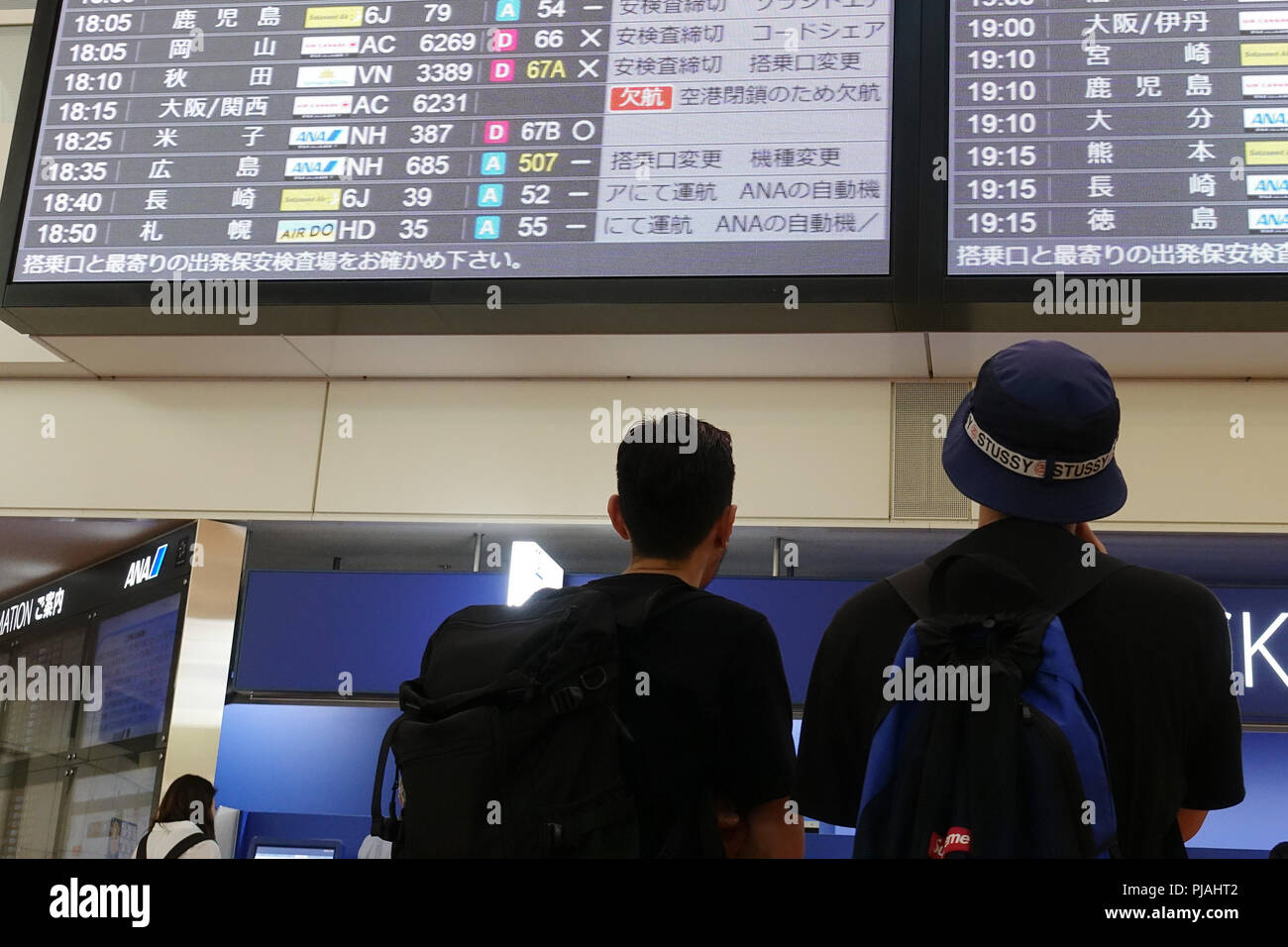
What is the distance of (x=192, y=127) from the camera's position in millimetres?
3213

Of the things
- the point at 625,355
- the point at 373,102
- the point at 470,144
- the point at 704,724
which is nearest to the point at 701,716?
the point at 704,724

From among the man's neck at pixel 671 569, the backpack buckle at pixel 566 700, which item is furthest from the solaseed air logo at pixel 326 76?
the backpack buckle at pixel 566 700

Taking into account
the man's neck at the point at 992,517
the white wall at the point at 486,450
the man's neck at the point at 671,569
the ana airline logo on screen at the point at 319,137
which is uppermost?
the ana airline logo on screen at the point at 319,137

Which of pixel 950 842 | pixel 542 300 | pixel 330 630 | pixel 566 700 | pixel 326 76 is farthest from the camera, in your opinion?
pixel 330 630

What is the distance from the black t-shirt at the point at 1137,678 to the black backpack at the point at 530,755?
0.77ft

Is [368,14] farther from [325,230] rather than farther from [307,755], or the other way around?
[307,755]

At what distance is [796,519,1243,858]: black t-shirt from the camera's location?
4.29 feet

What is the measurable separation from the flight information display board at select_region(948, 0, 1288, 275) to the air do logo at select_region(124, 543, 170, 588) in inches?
97.2

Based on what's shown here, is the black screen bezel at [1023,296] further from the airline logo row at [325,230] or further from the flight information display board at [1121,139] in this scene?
the airline logo row at [325,230]

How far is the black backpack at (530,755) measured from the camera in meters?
1.43

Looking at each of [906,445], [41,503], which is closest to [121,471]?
[41,503]

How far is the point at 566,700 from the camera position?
145 centimetres

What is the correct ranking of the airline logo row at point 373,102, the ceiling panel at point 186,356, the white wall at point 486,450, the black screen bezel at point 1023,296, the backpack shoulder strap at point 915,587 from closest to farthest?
the backpack shoulder strap at point 915,587 → the black screen bezel at point 1023,296 → the airline logo row at point 373,102 → the white wall at point 486,450 → the ceiling panel at point 186,356

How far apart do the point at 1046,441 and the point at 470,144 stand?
78.7 inches
